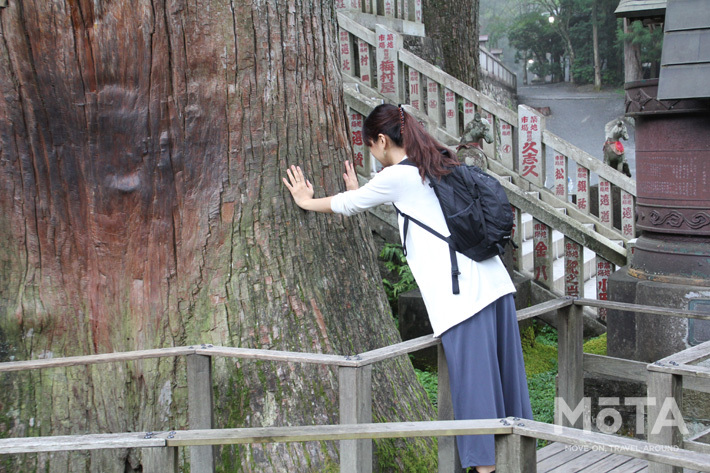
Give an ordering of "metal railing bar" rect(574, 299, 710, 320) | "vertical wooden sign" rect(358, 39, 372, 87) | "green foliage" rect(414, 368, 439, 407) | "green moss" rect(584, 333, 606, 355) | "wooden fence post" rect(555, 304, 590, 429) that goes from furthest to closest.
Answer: "vertical wooden sign" rect(358, 39, 372, 87) < "green moss" rect(584, 333, 606, 355) < "green foliage" rect(414, 368, 439, 407) < "wooden fence post" rect(555, 304, 590, 429) < "metal railing bar" rect(574, 299, 710, 320)

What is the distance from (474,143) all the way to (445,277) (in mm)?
4180

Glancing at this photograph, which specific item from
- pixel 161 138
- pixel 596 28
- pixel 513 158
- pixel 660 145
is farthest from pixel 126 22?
pixel 596 28

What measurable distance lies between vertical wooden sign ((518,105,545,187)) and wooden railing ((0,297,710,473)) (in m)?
4.42

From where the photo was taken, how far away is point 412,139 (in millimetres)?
3152

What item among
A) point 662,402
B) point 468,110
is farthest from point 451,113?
point 662,402

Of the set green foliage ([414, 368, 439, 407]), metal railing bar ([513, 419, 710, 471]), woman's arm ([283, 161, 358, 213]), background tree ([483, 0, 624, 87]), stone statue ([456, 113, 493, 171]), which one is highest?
background tree ([483, 0, 624, 87])

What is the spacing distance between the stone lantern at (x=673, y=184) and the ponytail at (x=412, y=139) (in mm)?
2952

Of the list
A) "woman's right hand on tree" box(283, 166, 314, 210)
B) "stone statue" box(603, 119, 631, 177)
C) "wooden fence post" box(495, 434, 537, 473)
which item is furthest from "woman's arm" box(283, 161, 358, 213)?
"stone statue" box(603, 119, 631, 177)

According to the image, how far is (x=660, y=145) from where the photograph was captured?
571 centimetres

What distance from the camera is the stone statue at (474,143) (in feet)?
22.3

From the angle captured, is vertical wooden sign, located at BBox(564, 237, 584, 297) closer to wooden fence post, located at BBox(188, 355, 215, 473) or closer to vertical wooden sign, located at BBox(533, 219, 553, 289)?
vertical wooden sign, located at BBox(533, 219, 553, 289)

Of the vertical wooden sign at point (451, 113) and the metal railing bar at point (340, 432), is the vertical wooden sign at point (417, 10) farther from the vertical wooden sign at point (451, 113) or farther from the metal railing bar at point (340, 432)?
the metal railing bar at point (340, 432)

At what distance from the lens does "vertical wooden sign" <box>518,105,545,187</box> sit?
316 inches

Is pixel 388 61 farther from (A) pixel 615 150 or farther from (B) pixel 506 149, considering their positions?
(A) pixel 615 150
